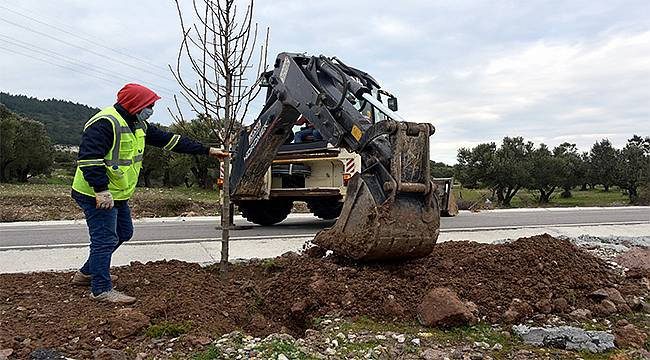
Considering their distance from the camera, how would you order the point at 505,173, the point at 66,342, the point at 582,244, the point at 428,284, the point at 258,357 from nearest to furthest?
the point at 258,357, the point at 66,342, the point at 428,284, the point at 582,244, the point at 505,173

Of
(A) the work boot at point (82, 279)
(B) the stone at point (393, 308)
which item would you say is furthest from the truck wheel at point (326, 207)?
(B) the stone at point (393, 308)

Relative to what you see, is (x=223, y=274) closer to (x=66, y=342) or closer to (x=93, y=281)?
(x=93, y=281)

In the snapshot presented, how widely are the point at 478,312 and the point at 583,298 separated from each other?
3.54ft

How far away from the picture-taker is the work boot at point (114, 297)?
167 inches

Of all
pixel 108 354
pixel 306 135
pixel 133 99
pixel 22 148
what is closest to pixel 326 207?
pixel 306 135

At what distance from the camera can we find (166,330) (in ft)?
11.7

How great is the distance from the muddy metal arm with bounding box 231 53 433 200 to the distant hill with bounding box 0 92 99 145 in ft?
194

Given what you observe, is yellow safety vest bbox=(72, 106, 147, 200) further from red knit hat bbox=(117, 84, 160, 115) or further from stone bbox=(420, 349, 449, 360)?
stone bbox=(420, 349, 449, 360)

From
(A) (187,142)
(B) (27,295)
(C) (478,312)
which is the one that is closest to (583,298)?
(C) (478,312)

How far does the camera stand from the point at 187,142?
5168 millimetres

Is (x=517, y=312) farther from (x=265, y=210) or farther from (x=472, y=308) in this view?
(x=265, y=210)

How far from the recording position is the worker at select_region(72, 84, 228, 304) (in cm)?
423

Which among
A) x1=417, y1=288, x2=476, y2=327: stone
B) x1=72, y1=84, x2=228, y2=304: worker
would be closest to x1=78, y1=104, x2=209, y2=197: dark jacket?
x1=72, y1=84, x2=228, y2=304: worker

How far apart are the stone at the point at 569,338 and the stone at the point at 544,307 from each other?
380mm
